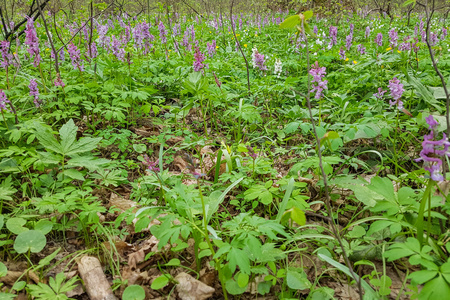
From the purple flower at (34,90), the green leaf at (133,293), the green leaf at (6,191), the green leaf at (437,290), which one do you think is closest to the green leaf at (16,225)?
the green leaf at (6,191)

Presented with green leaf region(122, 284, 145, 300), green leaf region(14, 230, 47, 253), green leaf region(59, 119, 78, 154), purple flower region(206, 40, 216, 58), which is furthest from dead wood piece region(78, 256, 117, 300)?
purple flower region(206, 40, 216, 58)

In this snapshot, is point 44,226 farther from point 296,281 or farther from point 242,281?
point 296,281

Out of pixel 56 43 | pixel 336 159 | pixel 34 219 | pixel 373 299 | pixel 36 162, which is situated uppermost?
pixel 56 43

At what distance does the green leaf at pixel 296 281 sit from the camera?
1466 millimetres

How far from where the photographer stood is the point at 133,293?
5.00ft

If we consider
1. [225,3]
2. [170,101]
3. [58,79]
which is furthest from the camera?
[225,3]

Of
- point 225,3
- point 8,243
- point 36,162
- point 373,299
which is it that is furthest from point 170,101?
point 225,3

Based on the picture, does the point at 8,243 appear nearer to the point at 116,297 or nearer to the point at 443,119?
the point at 116,297

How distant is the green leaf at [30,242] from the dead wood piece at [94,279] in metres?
0.25

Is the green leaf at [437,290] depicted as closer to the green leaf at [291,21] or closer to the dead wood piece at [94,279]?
the green leaf at [291,21]

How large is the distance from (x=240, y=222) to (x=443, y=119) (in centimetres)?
202

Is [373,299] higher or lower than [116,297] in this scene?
lower

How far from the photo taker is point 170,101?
161 inches

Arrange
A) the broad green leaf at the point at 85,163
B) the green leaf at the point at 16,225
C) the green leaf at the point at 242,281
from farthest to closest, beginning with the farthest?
the broad green leaf at the point at 85,163
the green leaf at the point at 16,225
the green leaf at the point at 242,281
